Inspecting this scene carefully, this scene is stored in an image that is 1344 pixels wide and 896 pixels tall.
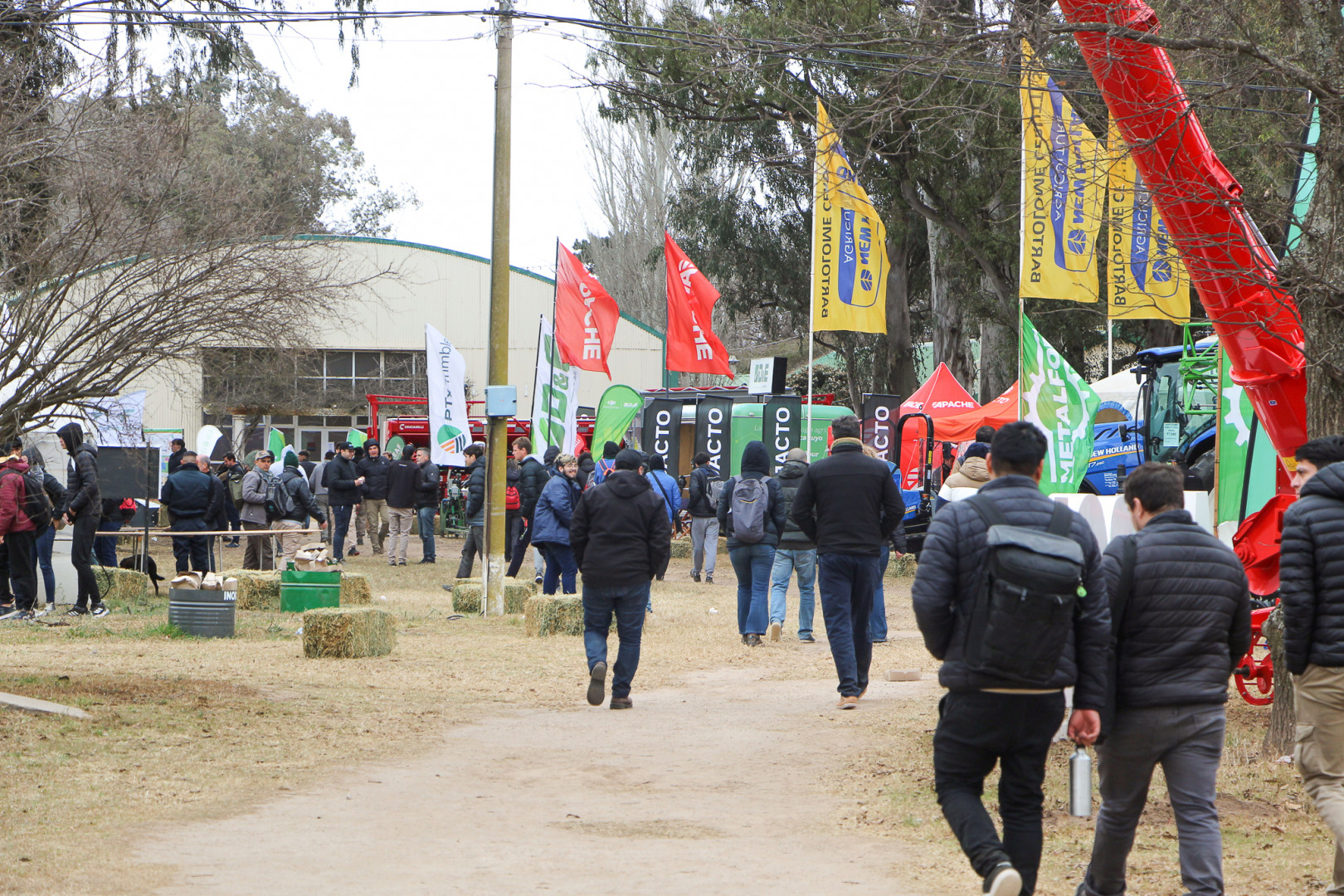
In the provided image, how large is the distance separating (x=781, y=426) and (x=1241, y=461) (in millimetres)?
12237

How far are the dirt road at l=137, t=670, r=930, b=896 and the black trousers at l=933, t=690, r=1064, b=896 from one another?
826 mm

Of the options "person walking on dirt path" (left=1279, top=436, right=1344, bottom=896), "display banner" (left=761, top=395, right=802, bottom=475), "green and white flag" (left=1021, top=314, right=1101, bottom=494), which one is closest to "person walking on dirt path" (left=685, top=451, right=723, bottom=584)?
"display banner" (left=761, top=395, right=802, bottom=475)

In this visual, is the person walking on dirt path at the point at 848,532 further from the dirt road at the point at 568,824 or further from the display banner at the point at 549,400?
the display banner at the point at 549,400

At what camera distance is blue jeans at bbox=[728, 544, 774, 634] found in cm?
1295

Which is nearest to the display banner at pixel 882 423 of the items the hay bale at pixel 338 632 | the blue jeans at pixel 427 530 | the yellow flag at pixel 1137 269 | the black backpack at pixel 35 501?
the yellow flag at pixel 1137 269

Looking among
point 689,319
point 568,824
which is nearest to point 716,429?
point 689,319

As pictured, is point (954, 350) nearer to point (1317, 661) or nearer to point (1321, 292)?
point (1321, 292)

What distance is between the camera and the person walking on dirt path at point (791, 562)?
1310cm

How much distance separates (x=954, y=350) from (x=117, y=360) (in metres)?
26.3

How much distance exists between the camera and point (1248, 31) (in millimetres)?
7016

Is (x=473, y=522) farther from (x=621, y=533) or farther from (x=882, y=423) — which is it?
(x=621, y=533)

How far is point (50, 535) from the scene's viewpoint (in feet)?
50.6

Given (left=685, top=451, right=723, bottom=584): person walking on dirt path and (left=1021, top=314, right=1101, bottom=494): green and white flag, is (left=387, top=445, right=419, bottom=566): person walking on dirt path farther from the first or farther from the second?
(left=1021, top=314, right=1101, bottom=494): green and white flag

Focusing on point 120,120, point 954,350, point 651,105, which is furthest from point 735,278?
point 120,120
